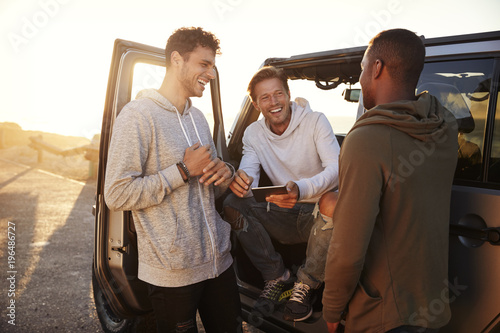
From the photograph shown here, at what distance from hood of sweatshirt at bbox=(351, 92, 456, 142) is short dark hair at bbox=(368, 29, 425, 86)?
101mm

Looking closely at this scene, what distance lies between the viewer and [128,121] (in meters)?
1.65

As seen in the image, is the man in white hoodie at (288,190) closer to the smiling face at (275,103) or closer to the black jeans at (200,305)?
the smiling face at (275,103)

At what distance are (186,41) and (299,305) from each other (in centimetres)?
166

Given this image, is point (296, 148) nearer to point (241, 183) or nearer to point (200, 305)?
point (241, 183)

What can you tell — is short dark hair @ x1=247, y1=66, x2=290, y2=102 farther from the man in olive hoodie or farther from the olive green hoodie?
the olive green hoodie

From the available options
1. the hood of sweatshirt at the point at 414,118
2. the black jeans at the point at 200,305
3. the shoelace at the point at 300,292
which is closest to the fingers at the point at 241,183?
the black jeans at the point at 200,305

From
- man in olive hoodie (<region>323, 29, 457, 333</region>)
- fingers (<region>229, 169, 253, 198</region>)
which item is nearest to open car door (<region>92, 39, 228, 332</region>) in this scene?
fingers (<region>229, 169, 253, 198</region>)

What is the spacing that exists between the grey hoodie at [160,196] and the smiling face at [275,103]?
1.08m

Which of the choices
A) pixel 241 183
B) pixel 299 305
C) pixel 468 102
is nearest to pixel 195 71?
pixel 241 183

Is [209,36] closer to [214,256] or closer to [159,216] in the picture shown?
[159,216]

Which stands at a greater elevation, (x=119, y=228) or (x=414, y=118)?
(x=414, y=118)

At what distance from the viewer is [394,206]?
1.21 m

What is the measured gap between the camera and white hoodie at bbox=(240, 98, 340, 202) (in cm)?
264

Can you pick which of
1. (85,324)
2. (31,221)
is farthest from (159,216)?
(31,221)
